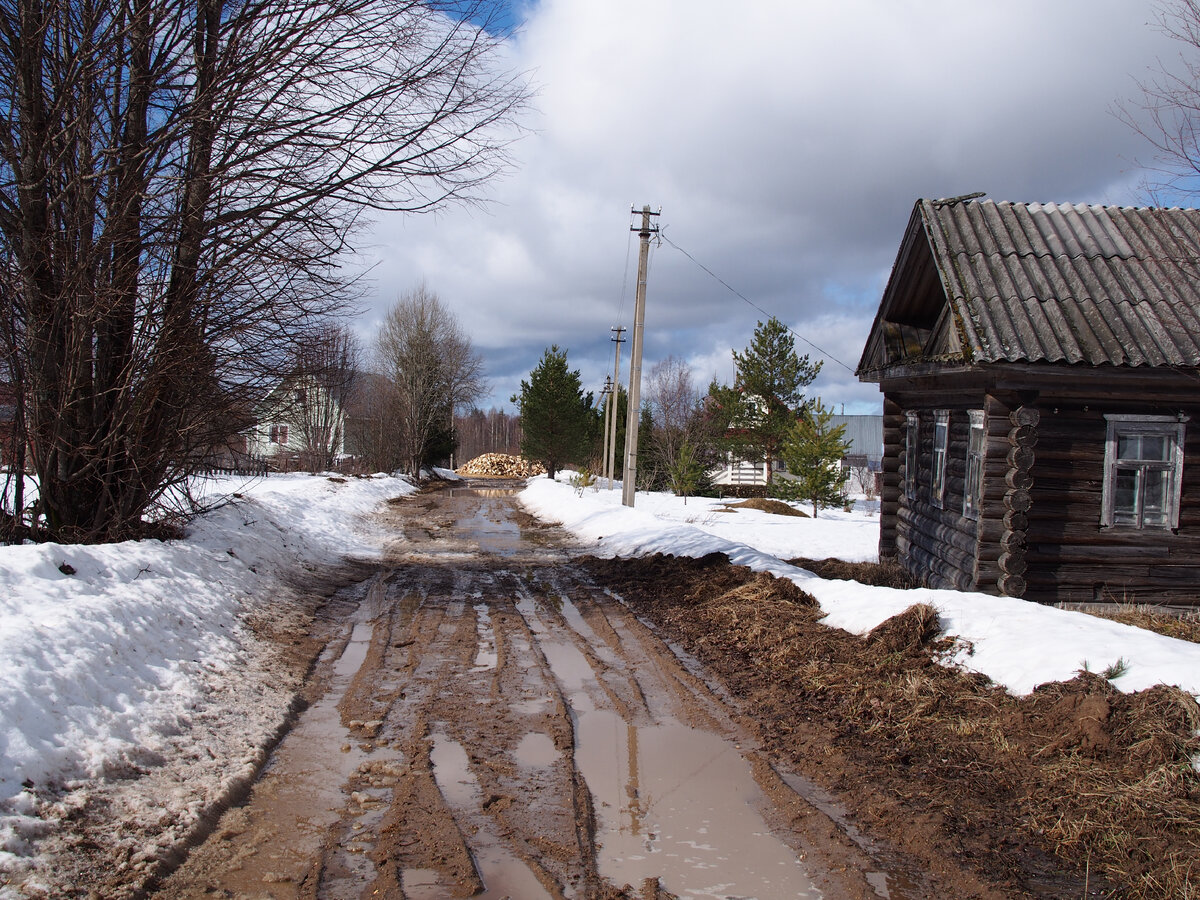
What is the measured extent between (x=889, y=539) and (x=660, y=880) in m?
11.8

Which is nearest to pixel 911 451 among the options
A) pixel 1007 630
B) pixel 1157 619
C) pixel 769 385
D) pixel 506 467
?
pixel 1157 619

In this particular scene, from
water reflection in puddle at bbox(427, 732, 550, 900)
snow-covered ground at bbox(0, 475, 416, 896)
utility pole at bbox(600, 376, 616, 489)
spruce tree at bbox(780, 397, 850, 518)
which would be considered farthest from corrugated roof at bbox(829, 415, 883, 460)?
water reflection in puddle at bbox(427, 732, 550, 900)

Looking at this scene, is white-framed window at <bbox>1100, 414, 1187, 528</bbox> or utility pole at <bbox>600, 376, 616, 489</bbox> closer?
white-framed window at <bbox>1100, 414, 1187, 528</bbox>

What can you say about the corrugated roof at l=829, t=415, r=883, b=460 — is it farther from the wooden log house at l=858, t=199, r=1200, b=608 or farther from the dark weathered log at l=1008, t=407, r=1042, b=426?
the dark weathered log at l=1008, t=407, r=1042, b=426

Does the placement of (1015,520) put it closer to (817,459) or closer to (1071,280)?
(1071,280)

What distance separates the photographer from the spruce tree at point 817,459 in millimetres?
28827

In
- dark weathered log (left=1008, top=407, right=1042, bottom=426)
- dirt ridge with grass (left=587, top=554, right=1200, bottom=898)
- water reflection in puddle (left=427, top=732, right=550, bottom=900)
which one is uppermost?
dark weathered log (left=1008, top=407, right=1042, bottom=426)

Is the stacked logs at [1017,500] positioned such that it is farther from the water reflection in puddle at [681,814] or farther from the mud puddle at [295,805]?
the mud puddle at [295,805]

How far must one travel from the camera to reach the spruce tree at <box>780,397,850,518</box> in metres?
28.8

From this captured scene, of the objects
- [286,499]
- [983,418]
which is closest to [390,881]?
[983,418]

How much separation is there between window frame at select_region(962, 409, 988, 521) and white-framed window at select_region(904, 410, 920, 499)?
7.37ft

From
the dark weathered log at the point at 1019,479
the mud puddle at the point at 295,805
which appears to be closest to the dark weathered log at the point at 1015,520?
the dark weathered log at the point at 1019,479

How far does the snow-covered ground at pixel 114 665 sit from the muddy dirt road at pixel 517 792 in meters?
0.50

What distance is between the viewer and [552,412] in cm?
4997
